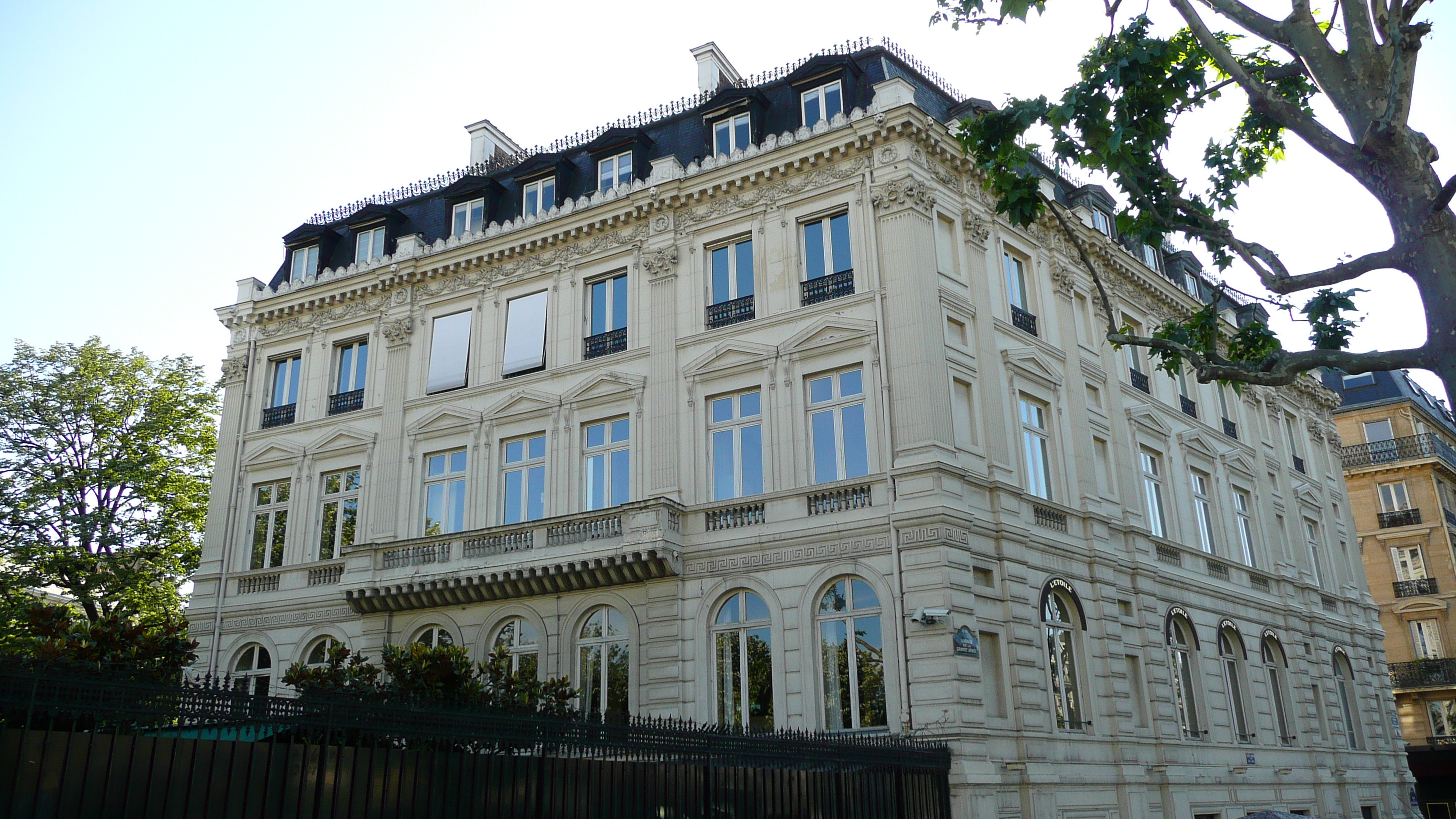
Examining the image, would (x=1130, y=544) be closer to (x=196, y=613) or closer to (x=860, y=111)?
(x=860, y=111)

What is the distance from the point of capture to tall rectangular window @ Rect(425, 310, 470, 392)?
28641 mm

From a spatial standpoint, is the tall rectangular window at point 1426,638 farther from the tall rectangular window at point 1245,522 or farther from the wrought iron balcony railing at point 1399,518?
the tall rectangular window at point 1245,522

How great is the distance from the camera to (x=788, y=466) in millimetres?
23141

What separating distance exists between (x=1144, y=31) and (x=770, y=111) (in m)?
13.7

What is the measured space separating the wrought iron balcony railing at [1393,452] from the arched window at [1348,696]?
1451cm

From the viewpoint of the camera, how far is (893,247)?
23484 millimetres

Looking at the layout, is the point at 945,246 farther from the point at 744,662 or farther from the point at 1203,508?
the point at 1203,508

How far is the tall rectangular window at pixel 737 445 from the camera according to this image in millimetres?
23812

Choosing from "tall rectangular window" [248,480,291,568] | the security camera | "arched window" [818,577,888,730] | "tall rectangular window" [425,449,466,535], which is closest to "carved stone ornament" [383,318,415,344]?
"tall rectangular window" [425,449,466,535]

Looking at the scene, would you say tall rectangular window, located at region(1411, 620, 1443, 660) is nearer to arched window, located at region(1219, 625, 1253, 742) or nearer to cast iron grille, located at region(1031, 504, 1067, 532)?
arched window, located at region(1219, 625, 1253, 742)

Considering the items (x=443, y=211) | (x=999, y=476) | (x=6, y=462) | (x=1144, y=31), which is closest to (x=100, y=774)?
(x=1144, y=31)

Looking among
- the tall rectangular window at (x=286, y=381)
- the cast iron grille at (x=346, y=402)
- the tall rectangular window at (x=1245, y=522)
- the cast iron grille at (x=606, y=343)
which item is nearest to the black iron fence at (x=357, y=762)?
the cast iron grille at (x=606, y=343)

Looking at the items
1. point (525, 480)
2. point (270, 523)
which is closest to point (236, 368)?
point (270, 523)

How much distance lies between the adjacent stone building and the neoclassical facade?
1391cm
